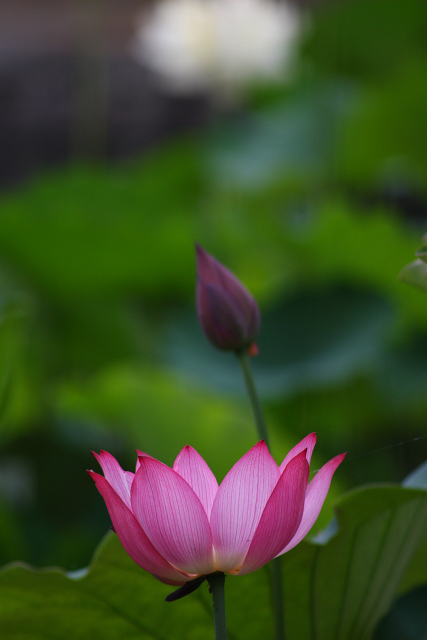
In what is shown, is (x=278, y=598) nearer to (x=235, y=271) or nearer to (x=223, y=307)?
(x=223, y=307)

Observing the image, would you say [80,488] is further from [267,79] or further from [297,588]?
[267,79]

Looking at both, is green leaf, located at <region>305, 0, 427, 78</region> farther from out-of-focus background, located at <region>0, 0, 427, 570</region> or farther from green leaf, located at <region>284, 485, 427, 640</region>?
green leaf, located at <region>284, 485, 427, 640</region>

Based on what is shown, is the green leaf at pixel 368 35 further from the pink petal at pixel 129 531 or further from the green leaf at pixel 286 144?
the pink petal at pixel 129 531

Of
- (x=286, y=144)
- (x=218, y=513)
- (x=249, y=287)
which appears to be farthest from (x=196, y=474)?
(x=286, y=144)

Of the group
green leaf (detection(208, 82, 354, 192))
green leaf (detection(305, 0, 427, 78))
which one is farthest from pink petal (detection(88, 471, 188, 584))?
green leaf (detection(305, 0, 427, 78))

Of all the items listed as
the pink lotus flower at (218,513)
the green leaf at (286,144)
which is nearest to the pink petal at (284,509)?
the pink lotus flower at (218,513)
